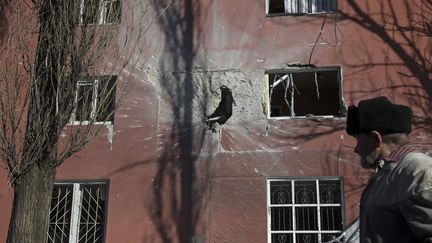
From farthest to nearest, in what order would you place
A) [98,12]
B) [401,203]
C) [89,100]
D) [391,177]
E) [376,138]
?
[89,100] → [98,12] → [376,138] → [391,177] → [401,203]

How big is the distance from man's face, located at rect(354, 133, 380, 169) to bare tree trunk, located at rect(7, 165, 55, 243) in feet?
13.4

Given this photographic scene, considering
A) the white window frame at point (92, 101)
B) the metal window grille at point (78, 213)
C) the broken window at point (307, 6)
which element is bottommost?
the metal window grille at point (78, 213)

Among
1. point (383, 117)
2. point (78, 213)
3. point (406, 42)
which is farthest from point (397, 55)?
point (383, 117)

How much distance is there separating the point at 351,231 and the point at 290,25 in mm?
3410

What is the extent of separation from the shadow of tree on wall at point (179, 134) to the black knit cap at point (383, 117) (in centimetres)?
566

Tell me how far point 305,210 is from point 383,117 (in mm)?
5567

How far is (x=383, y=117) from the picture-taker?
2.49 m

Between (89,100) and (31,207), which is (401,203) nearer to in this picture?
(31,207)

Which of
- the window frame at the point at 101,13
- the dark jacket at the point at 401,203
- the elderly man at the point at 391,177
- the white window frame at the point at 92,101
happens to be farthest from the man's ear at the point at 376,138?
the window frame at the point at 101,13

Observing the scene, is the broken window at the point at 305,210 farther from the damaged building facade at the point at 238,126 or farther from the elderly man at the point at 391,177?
the elderly man at the point at 391,177

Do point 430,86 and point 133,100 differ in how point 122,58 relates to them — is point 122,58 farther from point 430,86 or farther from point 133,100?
point 430,86

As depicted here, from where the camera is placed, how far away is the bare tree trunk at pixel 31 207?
218 inches

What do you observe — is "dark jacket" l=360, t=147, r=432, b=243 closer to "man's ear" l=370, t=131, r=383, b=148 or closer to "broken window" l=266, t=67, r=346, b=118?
"man's ear" l=370, t=131, r=383, b=148

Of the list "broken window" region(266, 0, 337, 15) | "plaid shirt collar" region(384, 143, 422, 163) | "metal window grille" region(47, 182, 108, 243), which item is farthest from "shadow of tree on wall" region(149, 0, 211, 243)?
"plaid shirt collar" region(384, 143, 422, 163)
